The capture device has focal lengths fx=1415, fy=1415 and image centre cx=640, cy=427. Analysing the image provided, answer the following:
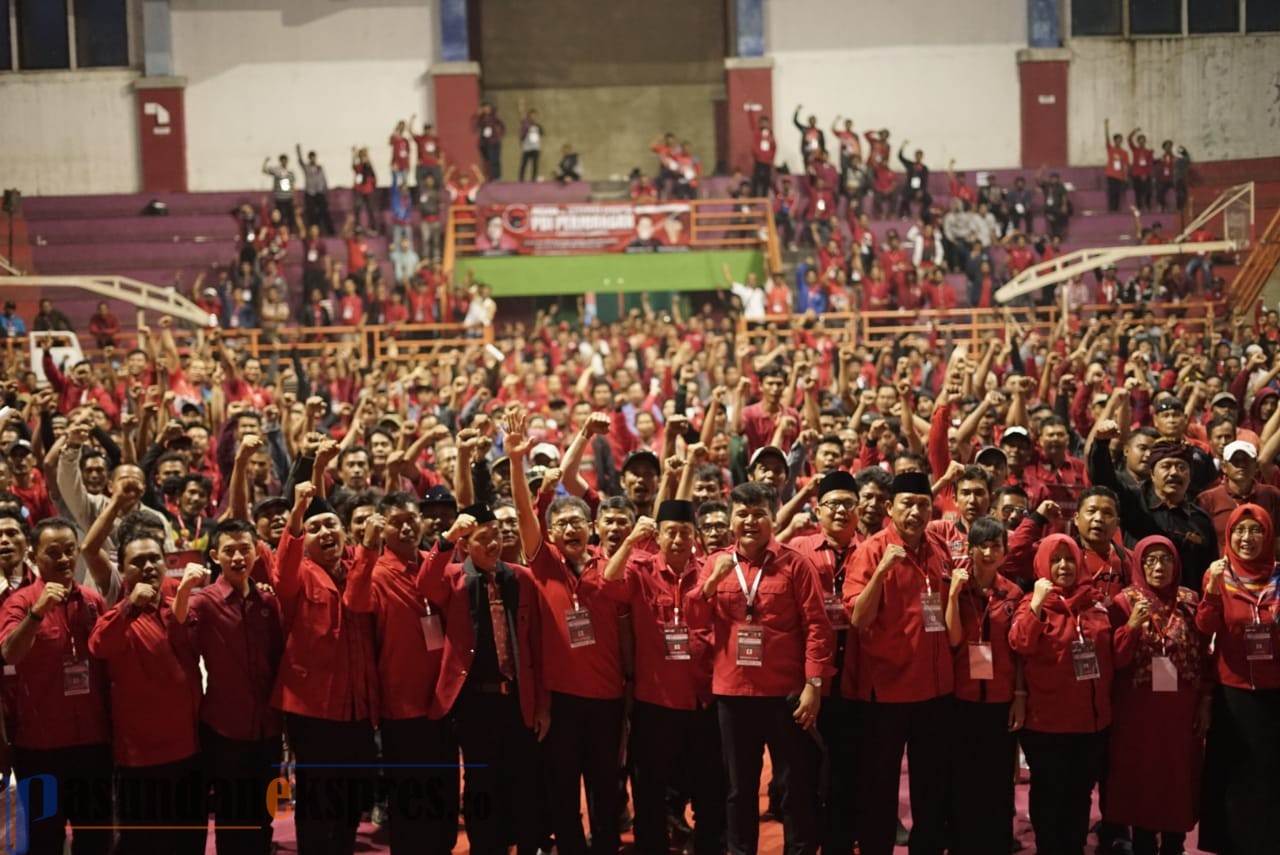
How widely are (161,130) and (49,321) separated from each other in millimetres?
6161

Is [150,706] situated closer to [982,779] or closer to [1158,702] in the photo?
[982,779]

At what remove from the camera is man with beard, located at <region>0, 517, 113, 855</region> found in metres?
4.88

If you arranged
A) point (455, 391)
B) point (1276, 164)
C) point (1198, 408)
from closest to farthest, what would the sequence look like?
point (1198, 408) < point (455, 391) < point (1276, 164)

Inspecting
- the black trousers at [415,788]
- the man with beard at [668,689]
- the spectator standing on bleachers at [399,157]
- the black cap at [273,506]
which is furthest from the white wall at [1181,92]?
the black trousers at [415,788]

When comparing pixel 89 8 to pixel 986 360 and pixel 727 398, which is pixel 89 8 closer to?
pixel 727 398

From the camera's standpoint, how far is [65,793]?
195 inches

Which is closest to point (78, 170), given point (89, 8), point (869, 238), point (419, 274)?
point (89, 8)

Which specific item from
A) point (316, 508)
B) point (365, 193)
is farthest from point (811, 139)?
point (316, 508)

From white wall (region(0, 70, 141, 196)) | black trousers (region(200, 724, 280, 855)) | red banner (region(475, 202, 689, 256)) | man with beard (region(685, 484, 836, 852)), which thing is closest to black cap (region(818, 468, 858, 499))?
man with beard (region(685, 484, 836, 852))

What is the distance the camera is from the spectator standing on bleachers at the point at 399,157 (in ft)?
68.3

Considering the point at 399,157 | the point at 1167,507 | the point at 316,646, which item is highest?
the point at 399,157

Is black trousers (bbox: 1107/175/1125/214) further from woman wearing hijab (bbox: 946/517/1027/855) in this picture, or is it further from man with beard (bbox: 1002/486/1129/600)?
woman wearing hijab (bbox: 946/517/1027/855)

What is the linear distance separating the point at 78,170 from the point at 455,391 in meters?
13.5

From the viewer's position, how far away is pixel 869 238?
19125mm
